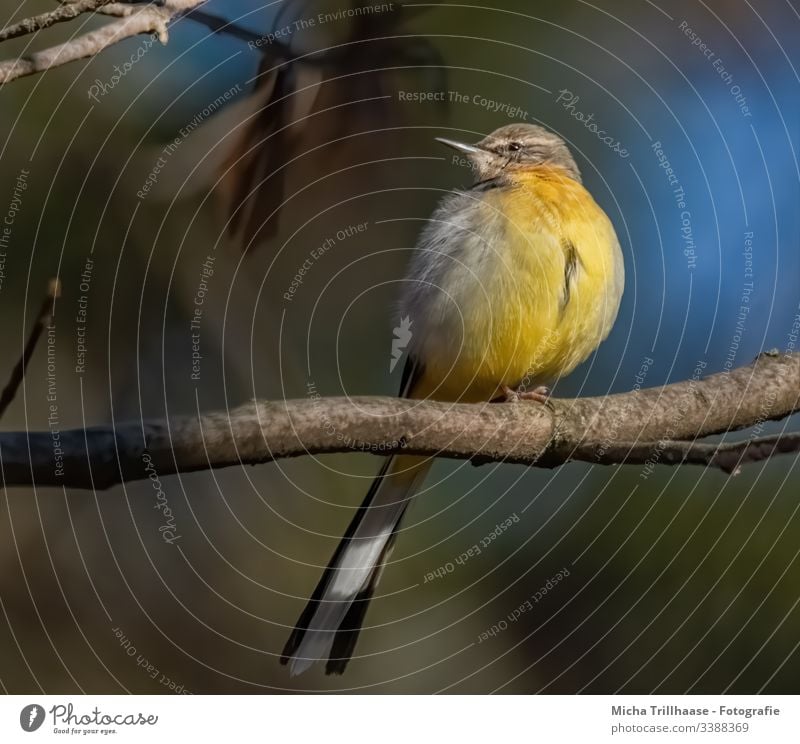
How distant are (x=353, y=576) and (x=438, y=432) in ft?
2.05

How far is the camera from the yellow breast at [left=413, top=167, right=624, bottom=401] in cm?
233

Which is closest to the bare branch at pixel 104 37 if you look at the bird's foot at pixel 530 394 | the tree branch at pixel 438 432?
the tree branch at pixel 438 432

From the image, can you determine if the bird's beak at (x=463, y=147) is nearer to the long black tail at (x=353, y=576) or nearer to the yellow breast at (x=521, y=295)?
the yellow breast at (x=521, y=295)

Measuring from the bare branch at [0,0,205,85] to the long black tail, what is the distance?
1.15 metres

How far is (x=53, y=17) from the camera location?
1656 mm

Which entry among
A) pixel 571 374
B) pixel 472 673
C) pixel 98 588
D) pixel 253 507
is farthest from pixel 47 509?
pixel 571 374

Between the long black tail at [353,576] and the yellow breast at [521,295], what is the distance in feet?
0.83

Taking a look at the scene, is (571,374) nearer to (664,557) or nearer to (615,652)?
(664,557)

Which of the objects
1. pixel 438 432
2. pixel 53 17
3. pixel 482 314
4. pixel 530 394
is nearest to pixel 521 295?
pixel 482 314

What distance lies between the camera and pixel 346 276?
2553 mm

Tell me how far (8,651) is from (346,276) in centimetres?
123

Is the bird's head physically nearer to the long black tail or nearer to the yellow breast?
the yellow breast

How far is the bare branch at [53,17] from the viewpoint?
5.46ft

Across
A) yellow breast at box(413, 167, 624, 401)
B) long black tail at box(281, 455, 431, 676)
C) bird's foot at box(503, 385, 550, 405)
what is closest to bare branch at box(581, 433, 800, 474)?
bird's foot at box(503, 385, 550, 405)
